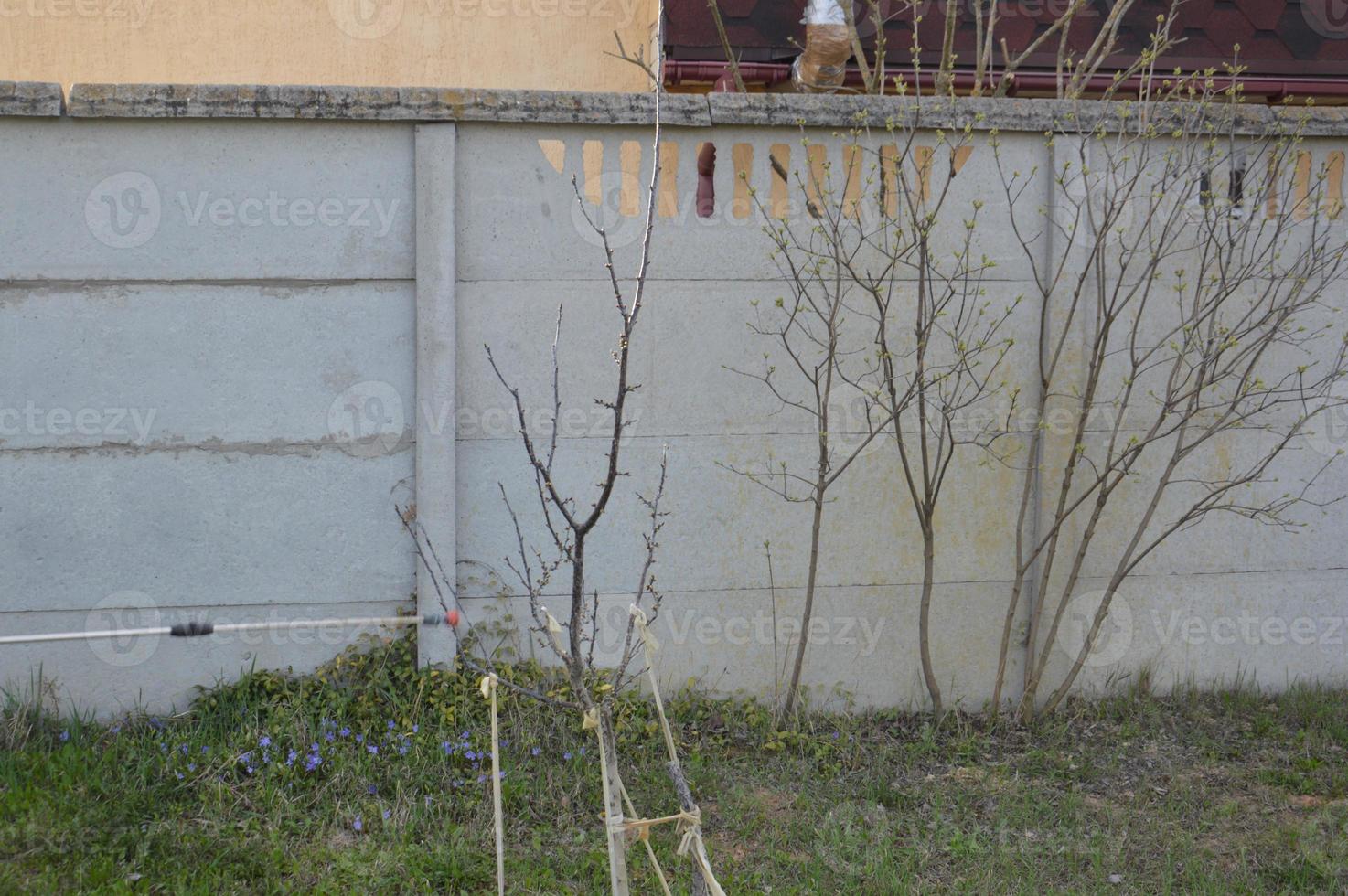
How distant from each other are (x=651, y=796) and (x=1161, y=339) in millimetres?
2563

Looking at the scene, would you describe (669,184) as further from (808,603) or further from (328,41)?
(328,41)

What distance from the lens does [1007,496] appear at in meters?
4.49

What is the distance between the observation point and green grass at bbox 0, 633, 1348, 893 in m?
3.37

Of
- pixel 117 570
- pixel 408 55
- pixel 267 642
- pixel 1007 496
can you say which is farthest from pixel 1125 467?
pixel 408 55

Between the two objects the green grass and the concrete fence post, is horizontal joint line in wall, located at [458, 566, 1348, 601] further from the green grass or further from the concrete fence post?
the green grass

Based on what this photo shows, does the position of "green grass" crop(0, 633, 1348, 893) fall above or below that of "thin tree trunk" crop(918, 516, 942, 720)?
below

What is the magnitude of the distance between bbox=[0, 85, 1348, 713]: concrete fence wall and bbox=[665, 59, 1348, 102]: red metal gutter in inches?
76.9

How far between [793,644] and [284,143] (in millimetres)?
2544

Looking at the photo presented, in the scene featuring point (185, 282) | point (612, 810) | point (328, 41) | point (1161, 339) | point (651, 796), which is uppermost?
point (328, 41)

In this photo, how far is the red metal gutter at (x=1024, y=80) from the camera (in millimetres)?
6062

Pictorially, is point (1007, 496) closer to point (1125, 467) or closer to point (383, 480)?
point (1125, 467)

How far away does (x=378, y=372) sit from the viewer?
164 inches

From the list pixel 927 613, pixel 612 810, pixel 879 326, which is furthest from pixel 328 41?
pixel 612 810

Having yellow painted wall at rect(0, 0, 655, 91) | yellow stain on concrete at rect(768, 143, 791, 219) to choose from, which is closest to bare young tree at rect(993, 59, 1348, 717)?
yellow stain on concrete at rect(768, 143, 791, 219)
